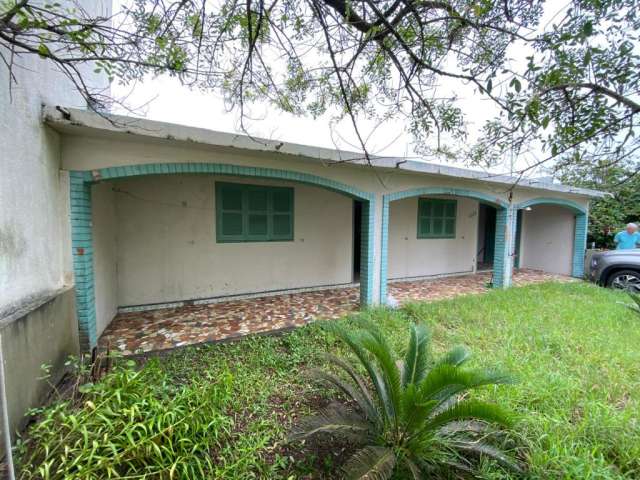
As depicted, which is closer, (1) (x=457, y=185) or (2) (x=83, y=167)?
(2) (x=83, y=167)

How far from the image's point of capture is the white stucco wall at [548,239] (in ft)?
30.2

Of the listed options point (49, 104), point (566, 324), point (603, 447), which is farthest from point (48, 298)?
point (566, 324)

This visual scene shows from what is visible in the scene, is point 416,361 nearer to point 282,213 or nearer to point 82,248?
point 82,248

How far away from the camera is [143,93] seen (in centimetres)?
284

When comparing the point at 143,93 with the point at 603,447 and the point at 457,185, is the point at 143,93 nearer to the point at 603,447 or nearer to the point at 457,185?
the point at 603,447

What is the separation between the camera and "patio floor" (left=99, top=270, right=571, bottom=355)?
3.90m

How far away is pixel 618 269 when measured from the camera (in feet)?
23.2

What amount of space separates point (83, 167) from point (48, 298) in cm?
145

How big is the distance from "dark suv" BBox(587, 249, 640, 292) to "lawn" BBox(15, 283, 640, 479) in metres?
2.54

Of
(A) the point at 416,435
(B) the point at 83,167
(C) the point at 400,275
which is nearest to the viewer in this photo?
(A) the point at 416,435

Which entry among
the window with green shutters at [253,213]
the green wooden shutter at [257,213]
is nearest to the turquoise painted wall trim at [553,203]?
the window with green shutters at [253,213]

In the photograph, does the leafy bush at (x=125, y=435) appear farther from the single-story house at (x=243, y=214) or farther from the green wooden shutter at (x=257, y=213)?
the green wooden shutter at (x=257, y=213)

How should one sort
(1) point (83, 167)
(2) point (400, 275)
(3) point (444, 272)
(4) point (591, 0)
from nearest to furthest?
1. (4) point (591, 0)
2. (1) point (83, 167)
3. (2) point (400, 275)
4. (3) point (444, 272)

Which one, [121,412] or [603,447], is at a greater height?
[121,412]
